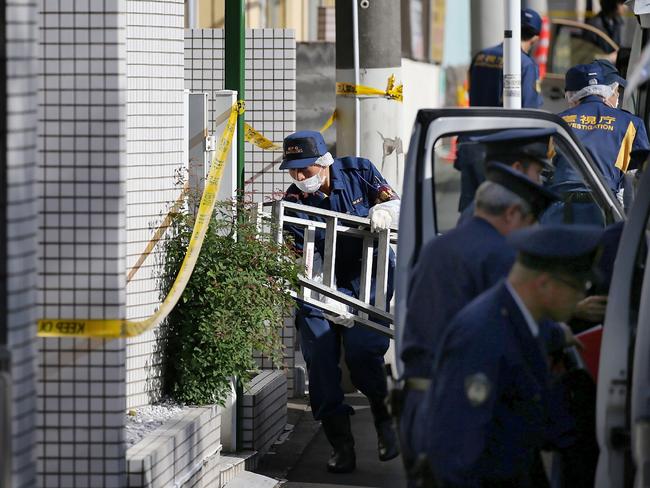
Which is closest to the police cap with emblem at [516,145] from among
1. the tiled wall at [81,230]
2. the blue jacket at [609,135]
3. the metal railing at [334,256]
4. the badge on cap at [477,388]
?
the badge on cap at [477,388]

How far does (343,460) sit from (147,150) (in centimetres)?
191

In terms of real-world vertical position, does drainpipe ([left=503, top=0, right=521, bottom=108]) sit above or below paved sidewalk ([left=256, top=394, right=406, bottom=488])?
above

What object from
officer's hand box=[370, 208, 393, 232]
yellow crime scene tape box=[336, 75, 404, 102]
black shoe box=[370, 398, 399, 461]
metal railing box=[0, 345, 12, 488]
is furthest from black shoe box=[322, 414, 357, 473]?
metal railing box=[0, 345, 12, 488]

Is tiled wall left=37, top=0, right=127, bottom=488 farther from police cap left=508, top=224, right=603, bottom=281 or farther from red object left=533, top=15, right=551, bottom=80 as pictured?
red object left=533, top=15, right=551, bottom=80

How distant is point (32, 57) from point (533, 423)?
178cm

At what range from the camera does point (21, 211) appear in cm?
407

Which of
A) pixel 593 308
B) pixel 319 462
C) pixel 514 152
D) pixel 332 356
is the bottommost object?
pixel 319 462

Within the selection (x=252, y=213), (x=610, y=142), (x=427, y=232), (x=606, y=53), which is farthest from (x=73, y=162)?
(x=606, y=53)

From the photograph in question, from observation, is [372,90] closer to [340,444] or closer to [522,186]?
[340,444]

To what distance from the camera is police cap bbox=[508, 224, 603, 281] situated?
3949mm

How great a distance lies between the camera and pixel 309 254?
22.8 ft

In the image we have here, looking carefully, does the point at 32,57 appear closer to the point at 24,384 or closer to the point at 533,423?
the point at 24,384

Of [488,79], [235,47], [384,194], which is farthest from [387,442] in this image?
[488,79]

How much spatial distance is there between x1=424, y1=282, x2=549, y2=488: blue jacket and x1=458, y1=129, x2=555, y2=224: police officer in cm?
48
